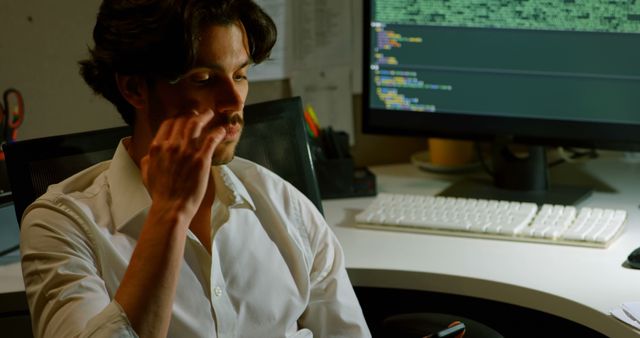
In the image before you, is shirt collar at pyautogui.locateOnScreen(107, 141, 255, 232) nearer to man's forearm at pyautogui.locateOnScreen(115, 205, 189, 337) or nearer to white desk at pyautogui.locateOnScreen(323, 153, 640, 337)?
man's forearm at pyautogui.locateOnScreen(115, 205, 189, 337)

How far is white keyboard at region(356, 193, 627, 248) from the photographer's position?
1777 mm

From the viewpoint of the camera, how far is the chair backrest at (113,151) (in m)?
1.42

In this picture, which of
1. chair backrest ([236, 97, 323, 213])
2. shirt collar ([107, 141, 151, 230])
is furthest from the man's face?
chair backrest ([236, 97, 323, 213])

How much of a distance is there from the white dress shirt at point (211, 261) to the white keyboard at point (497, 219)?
318 millimetres

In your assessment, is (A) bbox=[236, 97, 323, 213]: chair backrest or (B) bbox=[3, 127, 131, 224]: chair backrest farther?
(A) bbox=[236, 97, 323, 213]: chair backrest

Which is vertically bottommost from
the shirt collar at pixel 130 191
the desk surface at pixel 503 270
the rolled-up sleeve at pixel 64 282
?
the desk surface at pixel 503 270

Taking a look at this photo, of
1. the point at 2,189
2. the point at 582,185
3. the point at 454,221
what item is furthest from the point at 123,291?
the point at 582,185

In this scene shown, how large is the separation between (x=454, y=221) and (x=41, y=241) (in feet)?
2.74

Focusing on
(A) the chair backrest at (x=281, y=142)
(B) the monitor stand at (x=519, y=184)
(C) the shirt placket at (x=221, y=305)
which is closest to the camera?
(C) the shirt placket at (x=221, y=305)

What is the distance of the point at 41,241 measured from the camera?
4.21 ft

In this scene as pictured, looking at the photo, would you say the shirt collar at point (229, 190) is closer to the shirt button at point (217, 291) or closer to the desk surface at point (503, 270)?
the shirt button at point (217, 291)

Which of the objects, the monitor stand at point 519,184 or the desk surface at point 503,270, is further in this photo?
the monitor stand at point 519,184

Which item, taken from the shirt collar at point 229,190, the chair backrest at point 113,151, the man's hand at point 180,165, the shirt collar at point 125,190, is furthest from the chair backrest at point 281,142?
the man's hand at point 180,165

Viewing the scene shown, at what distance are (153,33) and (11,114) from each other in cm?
71
